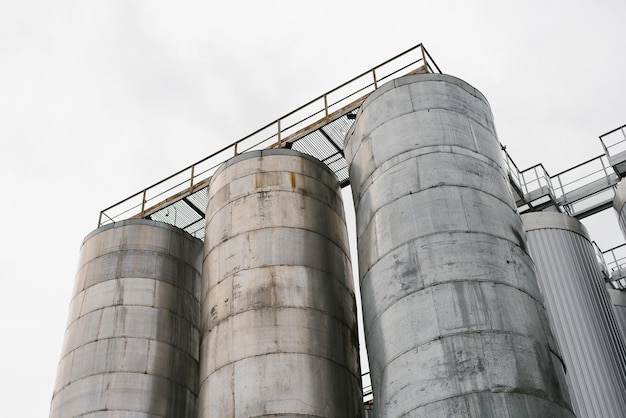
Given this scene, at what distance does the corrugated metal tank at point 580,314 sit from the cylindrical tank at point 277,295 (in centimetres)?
808

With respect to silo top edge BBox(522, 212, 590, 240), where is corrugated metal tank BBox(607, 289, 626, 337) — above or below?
below

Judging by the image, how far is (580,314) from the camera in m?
24.5

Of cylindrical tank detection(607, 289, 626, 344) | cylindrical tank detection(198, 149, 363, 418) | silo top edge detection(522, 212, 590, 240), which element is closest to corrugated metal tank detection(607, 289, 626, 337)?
cylindrical tank detection(607, 289, 626, 344)

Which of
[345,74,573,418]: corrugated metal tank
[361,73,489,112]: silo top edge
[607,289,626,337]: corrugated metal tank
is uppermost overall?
[361,73,489,112]: silo top edge

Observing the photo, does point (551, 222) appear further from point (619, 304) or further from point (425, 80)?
point (425, 80)

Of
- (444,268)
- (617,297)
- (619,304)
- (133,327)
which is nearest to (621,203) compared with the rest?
(619,304)

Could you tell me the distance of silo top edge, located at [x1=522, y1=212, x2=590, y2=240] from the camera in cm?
2706

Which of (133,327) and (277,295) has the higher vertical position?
(133,327)

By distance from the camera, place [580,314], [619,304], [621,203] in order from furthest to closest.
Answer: [619,304]
[621,203]
[580,314]

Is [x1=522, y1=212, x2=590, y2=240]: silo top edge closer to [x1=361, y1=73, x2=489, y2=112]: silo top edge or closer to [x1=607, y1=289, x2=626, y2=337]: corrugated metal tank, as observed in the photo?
[x1=607, y1=289, x2=626, y2=337]: corrugated metal tank

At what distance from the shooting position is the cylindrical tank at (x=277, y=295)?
696 inches

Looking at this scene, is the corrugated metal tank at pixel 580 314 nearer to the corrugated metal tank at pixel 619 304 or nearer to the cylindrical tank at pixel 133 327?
the corrugated metal tank at pixel 619 304

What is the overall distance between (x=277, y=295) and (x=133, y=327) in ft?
21.5

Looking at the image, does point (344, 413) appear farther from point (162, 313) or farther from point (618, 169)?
point (618, 169)
